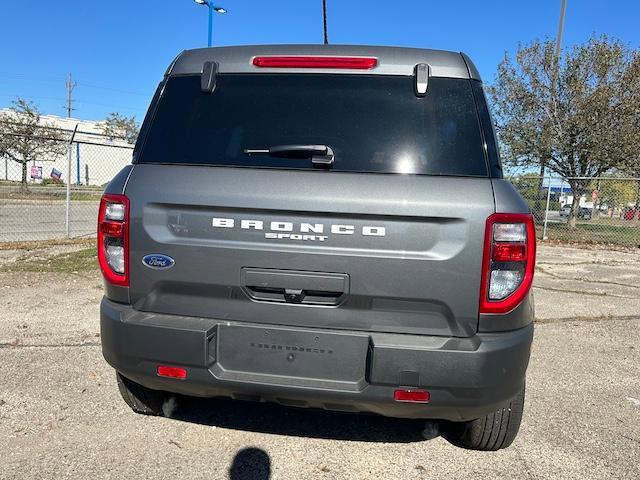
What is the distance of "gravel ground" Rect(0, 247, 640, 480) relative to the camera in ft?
8.20

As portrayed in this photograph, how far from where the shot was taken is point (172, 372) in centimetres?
223

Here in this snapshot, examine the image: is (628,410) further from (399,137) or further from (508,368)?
(399,137)

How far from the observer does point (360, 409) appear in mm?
2178

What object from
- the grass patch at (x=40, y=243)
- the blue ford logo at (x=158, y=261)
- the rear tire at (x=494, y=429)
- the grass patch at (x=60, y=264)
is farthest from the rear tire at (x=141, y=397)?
the grass patch at (x=40, y=243)

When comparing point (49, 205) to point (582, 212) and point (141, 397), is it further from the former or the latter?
point (582, 212)

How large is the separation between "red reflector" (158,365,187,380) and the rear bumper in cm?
3

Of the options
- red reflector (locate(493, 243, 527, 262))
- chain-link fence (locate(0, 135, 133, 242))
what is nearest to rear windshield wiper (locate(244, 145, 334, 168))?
red reflector (locate(493, 243, 527, 262))

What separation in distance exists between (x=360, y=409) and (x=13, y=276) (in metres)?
6.13

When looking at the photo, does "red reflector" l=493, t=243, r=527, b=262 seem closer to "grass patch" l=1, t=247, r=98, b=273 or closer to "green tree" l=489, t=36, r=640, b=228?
"grass patch" l=1, t=247, r=98, b=273

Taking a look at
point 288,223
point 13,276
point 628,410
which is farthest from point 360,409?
point 13,276

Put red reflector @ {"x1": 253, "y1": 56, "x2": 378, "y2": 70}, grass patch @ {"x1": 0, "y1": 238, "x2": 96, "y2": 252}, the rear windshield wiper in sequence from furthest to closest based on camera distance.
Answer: grass patch @ {"x1": 0, "y1": 238, "x2": 96, "y2": 252}
red reflector @ {"x1": 253, "y1": 56, "x2": 378, "y2": 70}
the rear windshield wiper

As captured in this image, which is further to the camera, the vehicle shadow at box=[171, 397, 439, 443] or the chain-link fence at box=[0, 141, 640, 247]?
the chain-link fence at box=[0, 141, 640, 247]

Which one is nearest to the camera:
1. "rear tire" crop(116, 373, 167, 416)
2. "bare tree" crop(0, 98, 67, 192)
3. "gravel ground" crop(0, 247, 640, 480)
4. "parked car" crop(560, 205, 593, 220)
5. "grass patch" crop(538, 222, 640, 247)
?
"gravel ground" crop(0, 247, 640, 480)

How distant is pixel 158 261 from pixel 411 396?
4.18ft
